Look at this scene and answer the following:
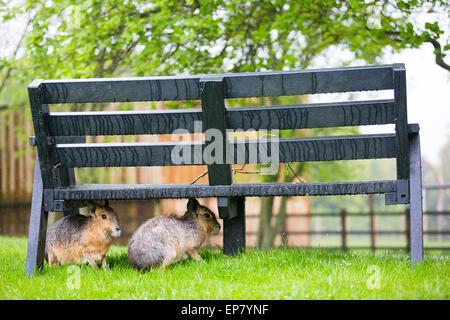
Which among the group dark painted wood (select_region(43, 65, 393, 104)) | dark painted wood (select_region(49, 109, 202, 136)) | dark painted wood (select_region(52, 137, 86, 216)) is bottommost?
dark painted wood (select_region(52, 137, 86, 216))

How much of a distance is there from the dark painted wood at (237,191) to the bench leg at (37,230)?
119 mm

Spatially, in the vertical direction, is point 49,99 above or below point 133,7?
below

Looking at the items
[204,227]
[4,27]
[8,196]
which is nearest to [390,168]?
[8,196]

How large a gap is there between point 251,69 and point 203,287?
13.9ft

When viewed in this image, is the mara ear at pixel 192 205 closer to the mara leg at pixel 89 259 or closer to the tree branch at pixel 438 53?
the mara leg at pixel 89 259

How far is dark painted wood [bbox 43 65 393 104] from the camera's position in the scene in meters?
3.26

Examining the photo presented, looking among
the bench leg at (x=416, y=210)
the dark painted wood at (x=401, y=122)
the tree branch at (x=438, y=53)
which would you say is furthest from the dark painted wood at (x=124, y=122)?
the tree branch at (x=438, y=53)

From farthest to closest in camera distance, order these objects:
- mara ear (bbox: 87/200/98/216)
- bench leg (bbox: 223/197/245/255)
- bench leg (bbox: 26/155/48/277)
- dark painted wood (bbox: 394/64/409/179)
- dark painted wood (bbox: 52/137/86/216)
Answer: bench leg (bbox: 223/197/245/255) < mara ear (bbox: 87/200/98/216) < dark painted wood (bbox: 52/137/86/216) < bench leg (bbox: 26/155/48/277) < dark painted wood (bbox: 394/64/409/179)

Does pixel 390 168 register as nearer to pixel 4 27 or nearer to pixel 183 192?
pixel 4 27

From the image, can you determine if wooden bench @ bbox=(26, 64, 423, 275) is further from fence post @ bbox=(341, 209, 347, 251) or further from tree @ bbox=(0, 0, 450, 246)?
fence post @ bbox=(341, 209, 347, 251)

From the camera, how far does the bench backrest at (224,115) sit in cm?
327

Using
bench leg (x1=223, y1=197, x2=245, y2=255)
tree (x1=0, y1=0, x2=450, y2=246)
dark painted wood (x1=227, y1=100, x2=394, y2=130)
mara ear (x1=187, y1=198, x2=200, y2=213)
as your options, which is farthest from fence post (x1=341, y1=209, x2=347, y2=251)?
dark painted wood (x1=227, y1=100, x2=394, y2=130)

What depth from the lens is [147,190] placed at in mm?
3590

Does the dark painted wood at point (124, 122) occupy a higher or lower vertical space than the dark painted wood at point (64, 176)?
higher
